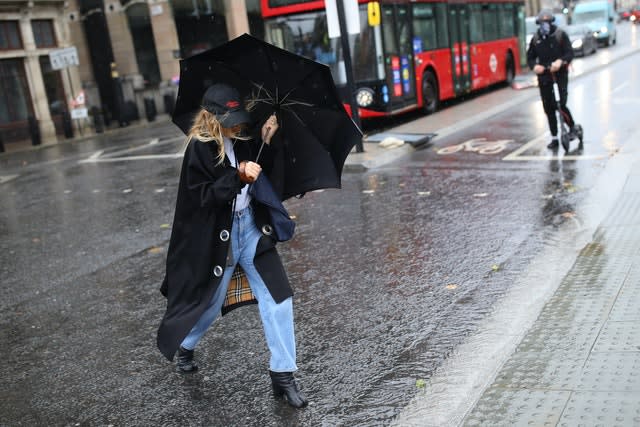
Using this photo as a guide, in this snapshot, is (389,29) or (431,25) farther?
(431,25)

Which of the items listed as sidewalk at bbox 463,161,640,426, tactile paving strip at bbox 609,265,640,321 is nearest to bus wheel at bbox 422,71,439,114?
sidewalk at bbox 463,161,640,426

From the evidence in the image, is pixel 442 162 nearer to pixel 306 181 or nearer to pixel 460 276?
pixel 460 276

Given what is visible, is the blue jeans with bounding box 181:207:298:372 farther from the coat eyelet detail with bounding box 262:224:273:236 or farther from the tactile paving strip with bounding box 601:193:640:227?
the tactile paving strip with bounding box 601:193:640:227

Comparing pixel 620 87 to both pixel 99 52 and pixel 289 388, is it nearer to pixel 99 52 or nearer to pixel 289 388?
pixel 289 388

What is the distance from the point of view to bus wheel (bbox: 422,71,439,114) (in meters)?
17.0

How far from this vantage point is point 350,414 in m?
3.66

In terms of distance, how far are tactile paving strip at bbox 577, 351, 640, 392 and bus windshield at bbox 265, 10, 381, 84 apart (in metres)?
11.4

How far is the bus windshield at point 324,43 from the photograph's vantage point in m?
14.6

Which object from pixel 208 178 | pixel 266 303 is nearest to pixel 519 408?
pixel 266 303

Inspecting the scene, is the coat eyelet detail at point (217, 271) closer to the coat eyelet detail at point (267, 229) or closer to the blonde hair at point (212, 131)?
the coat eyelet detail at point (267, 229)

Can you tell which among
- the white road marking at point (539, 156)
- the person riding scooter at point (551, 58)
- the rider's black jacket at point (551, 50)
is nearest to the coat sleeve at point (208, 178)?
the white road marking at point (539, 156)

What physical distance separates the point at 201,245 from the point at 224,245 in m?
0.13

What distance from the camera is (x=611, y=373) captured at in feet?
11.8

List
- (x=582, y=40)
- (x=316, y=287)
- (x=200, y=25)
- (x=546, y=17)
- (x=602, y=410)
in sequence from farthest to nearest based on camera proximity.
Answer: (x=200, y=25), (x=582, y=40), (x=546, y=17), (x=316, y=287), (x=602, y=410)
